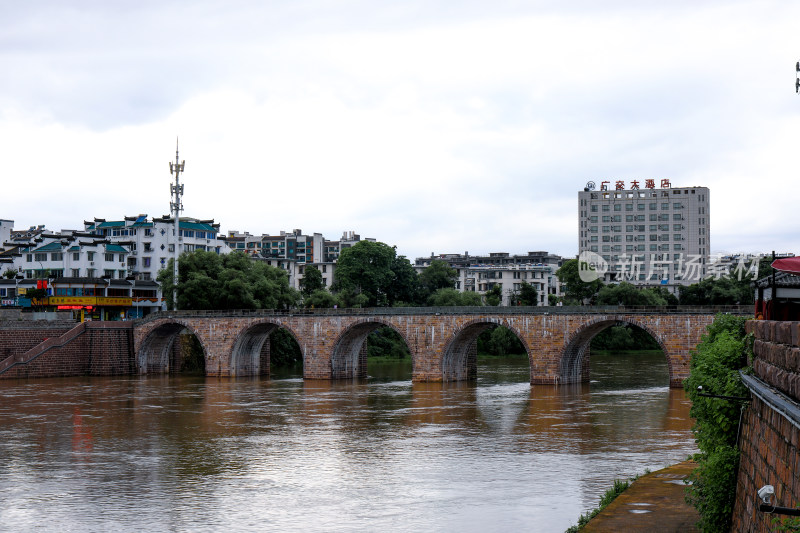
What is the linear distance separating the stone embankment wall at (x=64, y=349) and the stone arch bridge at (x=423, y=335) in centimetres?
155

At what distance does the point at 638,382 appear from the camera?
60531 millimetres

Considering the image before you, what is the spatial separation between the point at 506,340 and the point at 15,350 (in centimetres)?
4947

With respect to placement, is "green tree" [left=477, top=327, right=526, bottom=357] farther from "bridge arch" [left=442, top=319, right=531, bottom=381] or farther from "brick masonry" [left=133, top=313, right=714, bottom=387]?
"bridge arch" [left=442, top=319, right=531, bottom=381]

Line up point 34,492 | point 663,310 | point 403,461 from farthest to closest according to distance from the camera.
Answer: point 663,310 → point 403,461 → point 34,492

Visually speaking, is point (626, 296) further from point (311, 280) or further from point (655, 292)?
point (311, 280)

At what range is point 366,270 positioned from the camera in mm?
102438

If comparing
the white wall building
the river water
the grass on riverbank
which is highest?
the white wall building

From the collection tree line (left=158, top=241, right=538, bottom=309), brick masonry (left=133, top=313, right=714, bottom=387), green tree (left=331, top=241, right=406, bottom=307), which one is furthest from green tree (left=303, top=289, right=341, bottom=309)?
brick masonry (left=133, top=313, right=714, bottom=387)

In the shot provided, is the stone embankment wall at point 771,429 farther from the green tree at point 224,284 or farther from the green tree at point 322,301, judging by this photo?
the green tree at point 322,301

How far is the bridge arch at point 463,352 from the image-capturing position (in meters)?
60.8

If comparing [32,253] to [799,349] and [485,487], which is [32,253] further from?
[799,349]

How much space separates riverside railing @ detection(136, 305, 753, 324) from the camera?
176 feet

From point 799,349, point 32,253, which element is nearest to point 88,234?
point 32,253

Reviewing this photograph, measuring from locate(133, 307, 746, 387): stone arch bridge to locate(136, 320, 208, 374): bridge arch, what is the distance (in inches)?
3.4
